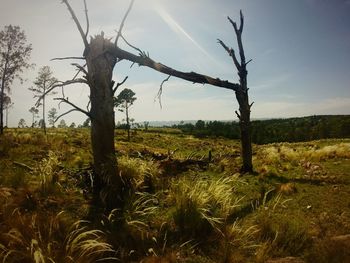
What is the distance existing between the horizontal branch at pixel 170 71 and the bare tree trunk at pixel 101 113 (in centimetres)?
42

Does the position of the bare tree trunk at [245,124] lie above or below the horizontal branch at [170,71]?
below

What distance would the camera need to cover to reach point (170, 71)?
984cm

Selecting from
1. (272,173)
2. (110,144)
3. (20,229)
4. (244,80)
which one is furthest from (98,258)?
(244,80)

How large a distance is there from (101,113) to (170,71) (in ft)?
10.1

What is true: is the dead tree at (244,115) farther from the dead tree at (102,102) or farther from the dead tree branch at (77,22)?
the dead tree branch at (77,22)

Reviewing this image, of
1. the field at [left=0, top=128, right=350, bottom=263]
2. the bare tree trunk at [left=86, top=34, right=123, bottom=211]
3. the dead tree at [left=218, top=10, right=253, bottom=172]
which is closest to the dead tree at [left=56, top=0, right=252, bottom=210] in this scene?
the bare tree trunk at [left=86, top=34, right=123, bottom=211]

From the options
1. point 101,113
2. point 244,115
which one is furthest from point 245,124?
point 101,113

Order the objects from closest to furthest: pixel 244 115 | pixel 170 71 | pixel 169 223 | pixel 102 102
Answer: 1. pixel 169 223
2. pixel 102 102
3. pixel 170 71
4. pixel 244 115

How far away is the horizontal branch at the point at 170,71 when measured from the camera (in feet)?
27.7

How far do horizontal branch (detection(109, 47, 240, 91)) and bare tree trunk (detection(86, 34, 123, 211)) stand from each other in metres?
0.42

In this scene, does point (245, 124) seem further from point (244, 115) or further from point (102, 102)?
point (102, 102)

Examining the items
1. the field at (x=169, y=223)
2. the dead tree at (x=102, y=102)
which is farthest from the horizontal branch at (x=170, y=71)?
the field at (x=169, y=223)

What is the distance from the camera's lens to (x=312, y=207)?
22.4 ft

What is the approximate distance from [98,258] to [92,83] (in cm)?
456
